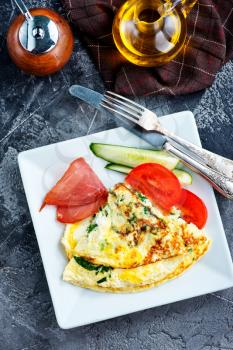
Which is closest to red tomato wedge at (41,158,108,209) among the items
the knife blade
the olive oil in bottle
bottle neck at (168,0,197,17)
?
the knife blade

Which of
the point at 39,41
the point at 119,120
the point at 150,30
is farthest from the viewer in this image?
the point at 119,120

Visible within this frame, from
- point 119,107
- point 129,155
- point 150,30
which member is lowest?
point 129,155

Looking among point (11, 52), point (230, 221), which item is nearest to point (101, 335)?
point (230, 221)

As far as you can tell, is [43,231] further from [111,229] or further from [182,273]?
[182,273]

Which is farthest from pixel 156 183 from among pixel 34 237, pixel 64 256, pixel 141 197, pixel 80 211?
pixel 34 237

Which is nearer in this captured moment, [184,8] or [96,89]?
[184,8]

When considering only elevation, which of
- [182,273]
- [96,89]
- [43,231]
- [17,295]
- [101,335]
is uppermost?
[96,89]

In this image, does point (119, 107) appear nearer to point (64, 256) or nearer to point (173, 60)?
point (173, 60)
